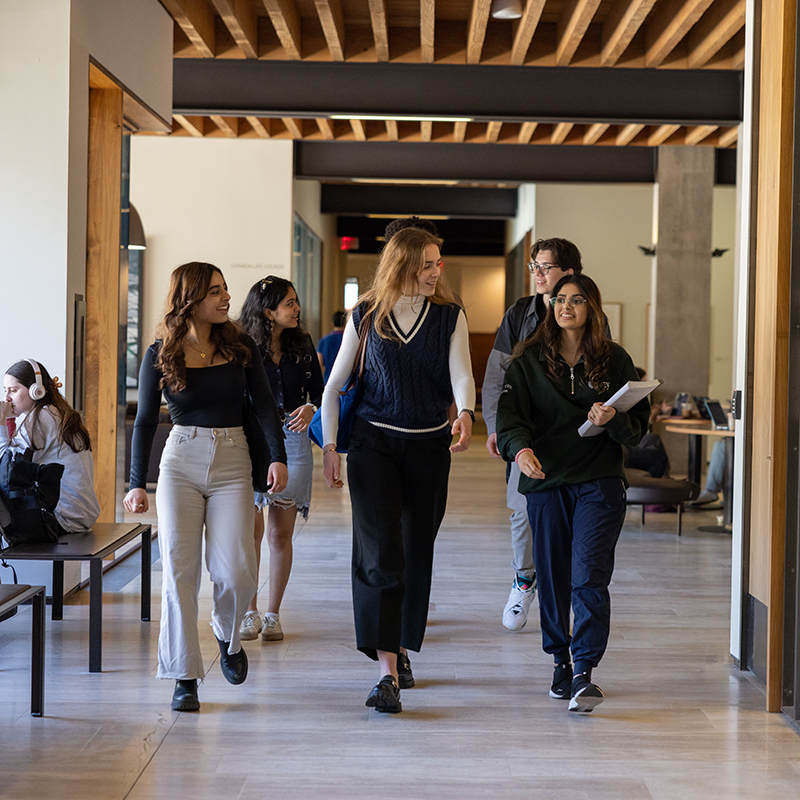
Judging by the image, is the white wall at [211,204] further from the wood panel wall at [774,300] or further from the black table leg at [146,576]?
the wood panel wall at [774,300]

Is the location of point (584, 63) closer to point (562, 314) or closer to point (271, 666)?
point (562, 314)

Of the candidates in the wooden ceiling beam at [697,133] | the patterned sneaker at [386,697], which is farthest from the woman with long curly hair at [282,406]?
the wooden ceiling beam at [697,133]

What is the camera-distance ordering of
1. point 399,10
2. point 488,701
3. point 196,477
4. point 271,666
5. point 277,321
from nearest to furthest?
point 196,477 → point 488,701 → point 271,666 → point 277,321 → point 399,10

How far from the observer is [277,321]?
429 cm

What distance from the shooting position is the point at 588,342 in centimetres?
348

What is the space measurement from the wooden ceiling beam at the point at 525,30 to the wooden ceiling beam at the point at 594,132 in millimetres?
2503

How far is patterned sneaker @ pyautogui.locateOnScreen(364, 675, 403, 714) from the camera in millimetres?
3367

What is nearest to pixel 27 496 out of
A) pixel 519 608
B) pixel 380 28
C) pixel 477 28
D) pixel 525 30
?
pixel 519 608

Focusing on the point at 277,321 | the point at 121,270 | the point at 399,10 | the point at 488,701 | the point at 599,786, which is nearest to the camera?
the point at 599,786

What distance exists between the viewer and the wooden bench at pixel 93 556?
379 centimetres

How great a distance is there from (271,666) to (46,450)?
4.85ft

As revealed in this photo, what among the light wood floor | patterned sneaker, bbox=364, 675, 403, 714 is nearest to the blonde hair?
patterned sneaker, bbox=364, 675, 403, 714

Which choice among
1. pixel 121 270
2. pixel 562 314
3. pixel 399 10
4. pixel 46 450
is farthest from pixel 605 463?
pixel 399 10

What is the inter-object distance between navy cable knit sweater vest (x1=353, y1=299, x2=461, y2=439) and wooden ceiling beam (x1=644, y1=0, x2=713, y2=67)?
4.12 m
